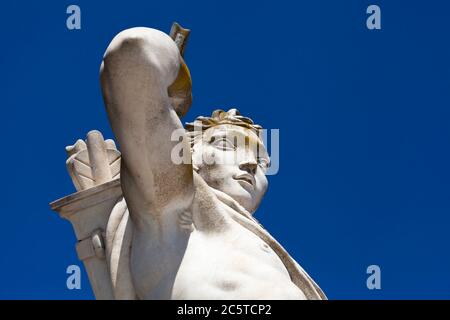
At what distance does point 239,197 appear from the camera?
7.39 metres

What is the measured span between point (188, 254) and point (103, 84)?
121 centimetres

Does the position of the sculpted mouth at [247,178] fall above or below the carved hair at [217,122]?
below

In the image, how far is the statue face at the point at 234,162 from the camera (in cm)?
742

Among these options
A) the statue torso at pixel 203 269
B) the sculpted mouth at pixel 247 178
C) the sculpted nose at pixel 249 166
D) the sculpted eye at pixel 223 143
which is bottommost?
the statue torso at pixel 203 269

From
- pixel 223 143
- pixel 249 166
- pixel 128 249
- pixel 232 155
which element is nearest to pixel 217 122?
pixel 223 143

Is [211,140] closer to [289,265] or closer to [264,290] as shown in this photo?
[289,265]

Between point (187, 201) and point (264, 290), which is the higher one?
point (187, 201)

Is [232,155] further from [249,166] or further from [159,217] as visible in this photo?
[159,217]

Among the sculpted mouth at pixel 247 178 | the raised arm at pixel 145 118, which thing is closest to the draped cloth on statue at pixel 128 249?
the raised arm at pixel 145 118

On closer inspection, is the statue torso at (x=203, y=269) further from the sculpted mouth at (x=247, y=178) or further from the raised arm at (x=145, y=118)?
the sculpted mouth at (x=247, y=178)

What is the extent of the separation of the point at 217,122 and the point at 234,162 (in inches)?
19.5

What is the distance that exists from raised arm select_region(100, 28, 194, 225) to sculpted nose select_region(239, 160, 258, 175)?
1498mm
